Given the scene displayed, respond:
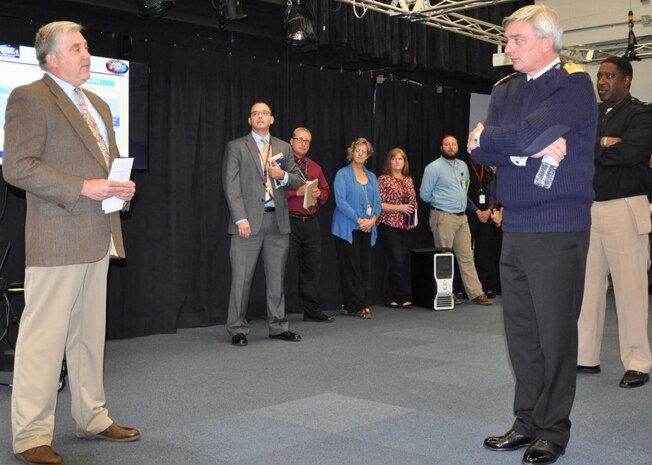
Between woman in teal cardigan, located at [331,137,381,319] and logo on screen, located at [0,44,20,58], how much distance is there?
3143 mm

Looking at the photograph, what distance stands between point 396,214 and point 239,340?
8.98 ft

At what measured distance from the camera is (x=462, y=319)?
6.96 m

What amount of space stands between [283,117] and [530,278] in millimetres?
4647

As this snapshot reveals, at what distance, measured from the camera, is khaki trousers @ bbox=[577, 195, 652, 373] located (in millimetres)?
4164

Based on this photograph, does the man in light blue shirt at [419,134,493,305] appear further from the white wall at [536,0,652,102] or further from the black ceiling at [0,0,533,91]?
the white wall at [536,0,652,102]

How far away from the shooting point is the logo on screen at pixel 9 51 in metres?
4.82

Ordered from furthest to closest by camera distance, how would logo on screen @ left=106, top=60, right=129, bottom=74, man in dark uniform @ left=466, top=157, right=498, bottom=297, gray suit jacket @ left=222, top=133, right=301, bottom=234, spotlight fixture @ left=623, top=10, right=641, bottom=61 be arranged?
spotlight fixture @ left=623, top=10, right=641, bottom=61 < man in dark uniform @ left=466, top=157, right=498, bottom=297 < gray suit jacket @ left=222, top=133, right=301, bottom=234 < logo on screen @ left=106, top=60, right=129, bottom=74

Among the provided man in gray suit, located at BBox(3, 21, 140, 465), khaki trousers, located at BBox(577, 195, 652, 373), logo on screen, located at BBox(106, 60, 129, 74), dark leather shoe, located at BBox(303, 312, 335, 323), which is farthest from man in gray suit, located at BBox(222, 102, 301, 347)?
man in gray suit, located at BBox(3, 21, 140, 465)

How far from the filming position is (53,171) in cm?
277

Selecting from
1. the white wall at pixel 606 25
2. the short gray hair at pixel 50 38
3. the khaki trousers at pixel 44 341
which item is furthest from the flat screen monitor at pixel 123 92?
the white wall at pixel 606 25

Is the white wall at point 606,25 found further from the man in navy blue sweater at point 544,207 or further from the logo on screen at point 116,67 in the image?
the man in navy blue sweater at point 544,207

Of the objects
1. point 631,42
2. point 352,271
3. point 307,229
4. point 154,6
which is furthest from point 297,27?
point 631,42

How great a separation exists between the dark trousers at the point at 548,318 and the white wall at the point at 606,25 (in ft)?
24.6

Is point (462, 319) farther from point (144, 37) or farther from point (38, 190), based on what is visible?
point (38, 190)
